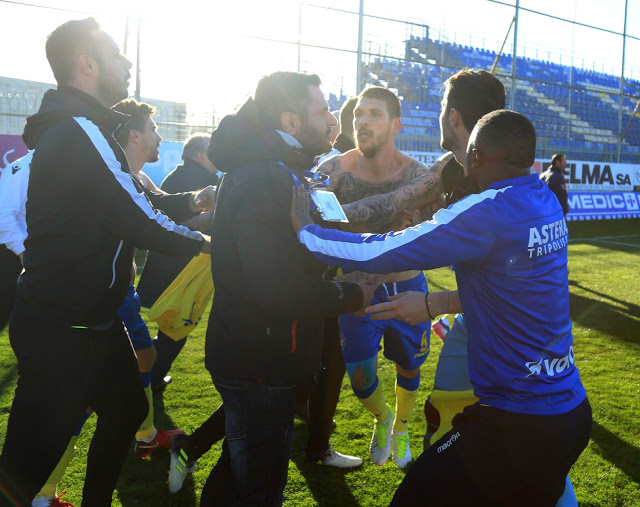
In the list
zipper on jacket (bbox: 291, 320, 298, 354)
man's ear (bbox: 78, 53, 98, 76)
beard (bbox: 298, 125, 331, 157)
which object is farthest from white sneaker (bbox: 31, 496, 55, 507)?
beard (bbox: 298, 125, 331, 157)

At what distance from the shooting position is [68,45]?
96.4 inches

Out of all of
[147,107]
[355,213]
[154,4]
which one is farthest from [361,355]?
[154,4]

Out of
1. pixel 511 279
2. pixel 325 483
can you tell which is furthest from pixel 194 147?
pixel 511 279

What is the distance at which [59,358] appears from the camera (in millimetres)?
2271

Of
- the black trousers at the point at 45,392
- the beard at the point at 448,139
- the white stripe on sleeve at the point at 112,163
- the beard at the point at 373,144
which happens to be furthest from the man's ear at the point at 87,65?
the beard at the point at 373,144

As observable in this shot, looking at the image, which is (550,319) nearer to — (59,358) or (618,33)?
(59,358)

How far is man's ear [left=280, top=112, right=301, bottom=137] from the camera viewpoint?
232cm

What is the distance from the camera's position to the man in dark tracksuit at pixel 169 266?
15.3 ft

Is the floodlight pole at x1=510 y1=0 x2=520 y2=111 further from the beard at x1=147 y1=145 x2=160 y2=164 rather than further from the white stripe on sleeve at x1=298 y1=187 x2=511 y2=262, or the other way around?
the white stripe on sleeve at x1=298 y1=187 x2=511 y2=262

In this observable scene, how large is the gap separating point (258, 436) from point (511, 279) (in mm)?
1100

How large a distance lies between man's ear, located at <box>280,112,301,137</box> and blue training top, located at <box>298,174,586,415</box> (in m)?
0.70

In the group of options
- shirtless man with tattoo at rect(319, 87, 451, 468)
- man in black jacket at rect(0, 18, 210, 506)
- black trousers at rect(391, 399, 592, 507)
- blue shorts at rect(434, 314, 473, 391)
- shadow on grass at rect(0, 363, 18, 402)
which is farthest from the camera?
shadow on grass at rect(0, 363, 18, 402)

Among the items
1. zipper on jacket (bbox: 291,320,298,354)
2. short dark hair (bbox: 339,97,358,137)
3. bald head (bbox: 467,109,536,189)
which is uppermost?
short dark hair (bbox: 339,97,358,137)

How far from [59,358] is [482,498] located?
5.56ft
